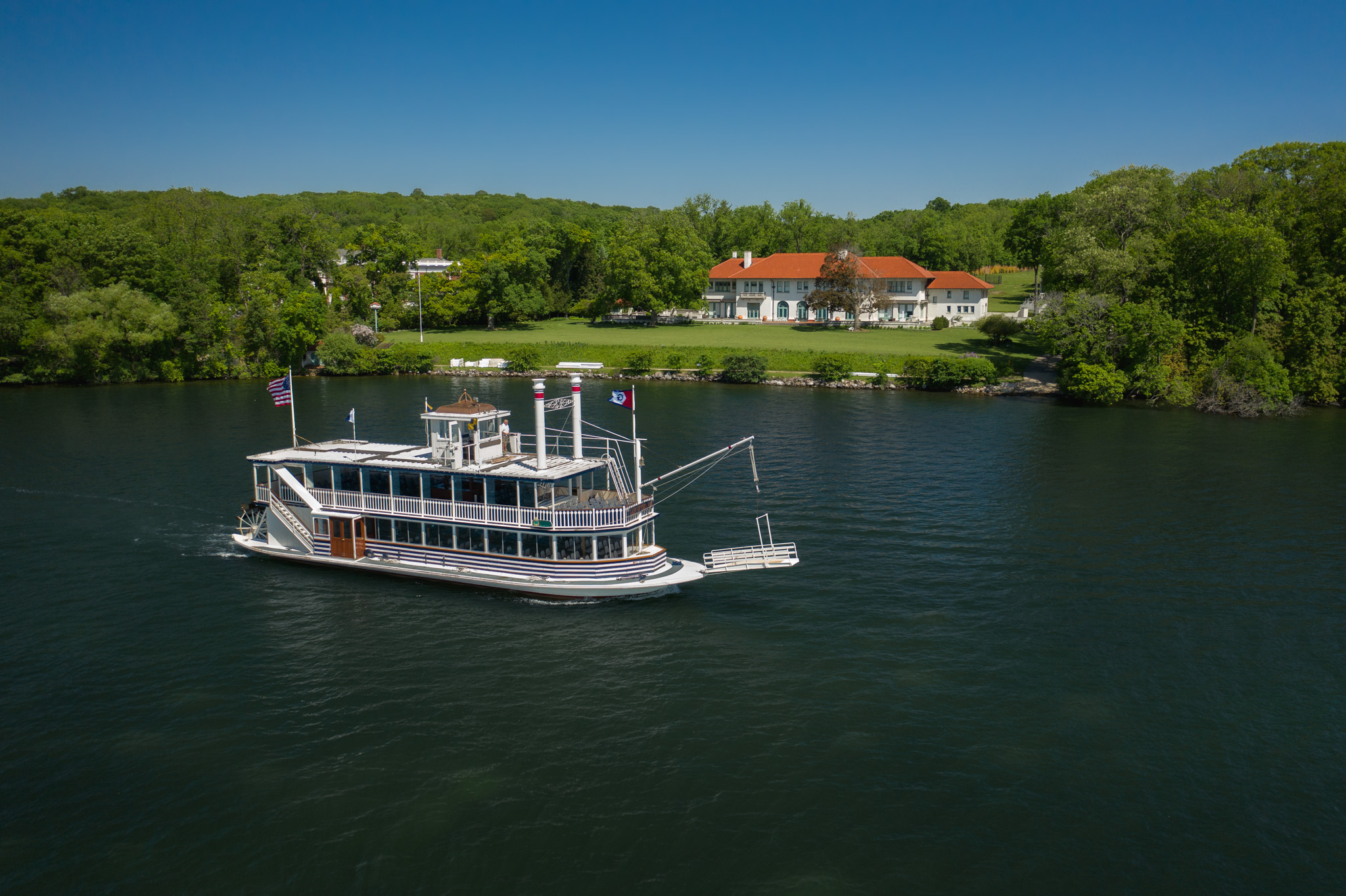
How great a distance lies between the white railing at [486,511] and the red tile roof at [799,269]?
10315cm

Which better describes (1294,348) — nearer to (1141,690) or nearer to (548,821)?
(1141,690)

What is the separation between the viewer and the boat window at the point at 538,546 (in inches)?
1380

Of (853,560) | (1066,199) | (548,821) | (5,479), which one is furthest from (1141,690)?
(1066,199)

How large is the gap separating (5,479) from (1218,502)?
70683 mm

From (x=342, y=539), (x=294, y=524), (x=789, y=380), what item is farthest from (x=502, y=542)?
(x=789, y=380)

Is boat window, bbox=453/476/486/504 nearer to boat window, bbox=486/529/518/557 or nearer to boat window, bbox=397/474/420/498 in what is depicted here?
boat window, bbox=486/529/518/557

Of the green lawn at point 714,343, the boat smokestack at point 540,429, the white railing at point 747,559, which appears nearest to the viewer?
the white railing at point 747,559

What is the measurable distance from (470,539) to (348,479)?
6.66m

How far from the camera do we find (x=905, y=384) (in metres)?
102

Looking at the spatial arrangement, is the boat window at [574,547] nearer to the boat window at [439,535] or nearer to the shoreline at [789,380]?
the boat window at [439,535]

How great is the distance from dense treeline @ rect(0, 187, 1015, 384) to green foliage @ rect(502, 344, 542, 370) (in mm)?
12334

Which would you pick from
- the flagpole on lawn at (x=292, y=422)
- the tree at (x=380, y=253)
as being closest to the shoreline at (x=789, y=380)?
the tree at (x=380, y=253)

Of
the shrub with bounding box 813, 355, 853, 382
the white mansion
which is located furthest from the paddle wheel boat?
the white mansion

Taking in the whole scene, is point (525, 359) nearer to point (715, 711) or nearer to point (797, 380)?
point (797, 380)
